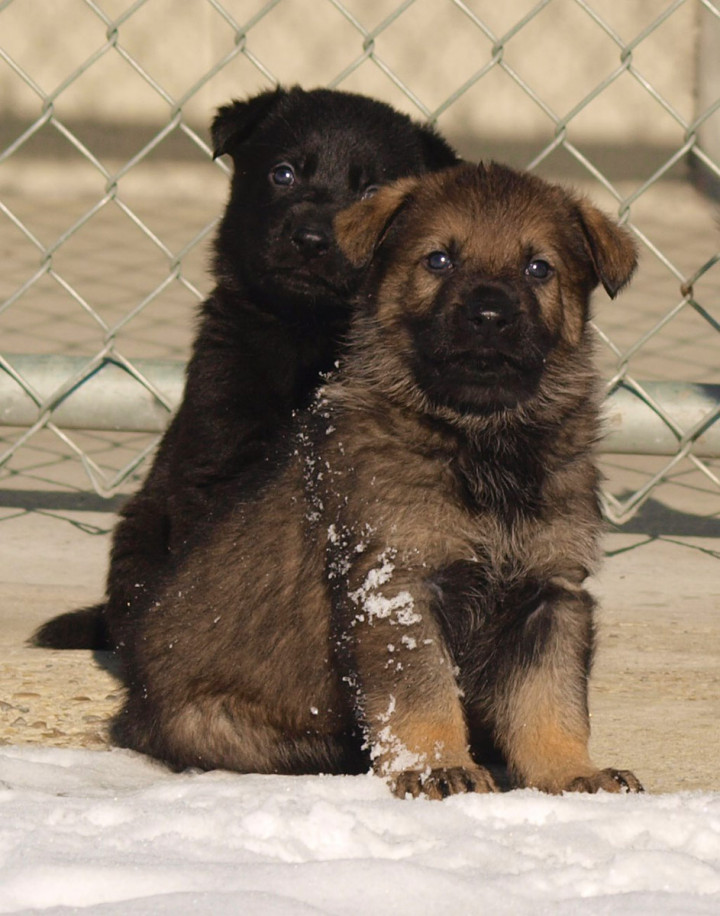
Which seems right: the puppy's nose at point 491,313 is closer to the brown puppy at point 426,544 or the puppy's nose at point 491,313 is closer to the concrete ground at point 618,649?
the brown puppy at point 426,544

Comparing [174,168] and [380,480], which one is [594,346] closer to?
[380,480]

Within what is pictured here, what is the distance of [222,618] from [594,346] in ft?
2.80

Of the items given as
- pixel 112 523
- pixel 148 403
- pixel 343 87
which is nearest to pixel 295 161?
pixel 148 403

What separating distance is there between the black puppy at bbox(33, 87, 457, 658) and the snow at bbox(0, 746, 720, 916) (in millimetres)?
835

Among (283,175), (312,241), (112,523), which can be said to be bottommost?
(112,523)

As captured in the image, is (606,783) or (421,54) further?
(421,54)

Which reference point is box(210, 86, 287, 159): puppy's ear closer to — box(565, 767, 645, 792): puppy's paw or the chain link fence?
box(565, 767, 645, 792): puppy's paw

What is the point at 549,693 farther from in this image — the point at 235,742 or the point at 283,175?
the point at 283,175

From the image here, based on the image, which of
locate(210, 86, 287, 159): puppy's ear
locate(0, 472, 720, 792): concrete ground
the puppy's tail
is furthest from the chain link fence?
the puppy's tail

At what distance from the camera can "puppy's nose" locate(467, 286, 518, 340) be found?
8.92ft

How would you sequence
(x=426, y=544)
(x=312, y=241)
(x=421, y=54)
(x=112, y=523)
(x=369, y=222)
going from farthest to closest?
1. (x=421, y=54)
2. (x=112, y=523)
3. (x=312, y=241)
4. (x=369, y=222)
5. (x=426, y=544)

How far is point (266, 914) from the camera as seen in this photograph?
1932 mm

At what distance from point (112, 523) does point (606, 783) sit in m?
2.20

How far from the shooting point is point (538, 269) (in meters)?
2.88
